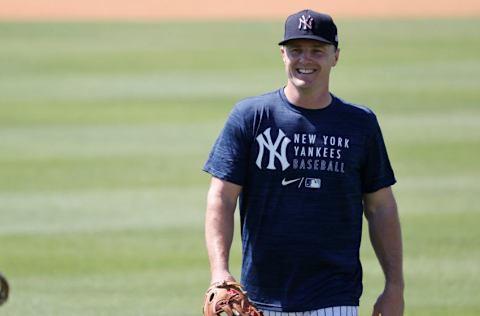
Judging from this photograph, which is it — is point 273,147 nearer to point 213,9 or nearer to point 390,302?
point 390,302

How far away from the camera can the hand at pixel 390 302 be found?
5.12m

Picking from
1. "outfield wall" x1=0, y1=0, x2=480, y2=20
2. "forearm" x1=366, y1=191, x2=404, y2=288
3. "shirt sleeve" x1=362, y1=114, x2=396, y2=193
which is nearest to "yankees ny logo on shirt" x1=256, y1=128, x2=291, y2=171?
"shirt sleeve" x1=362, y1=114, x2=396, y2=193

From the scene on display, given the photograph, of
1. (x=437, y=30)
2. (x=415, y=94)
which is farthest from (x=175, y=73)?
(x=437, y=30)

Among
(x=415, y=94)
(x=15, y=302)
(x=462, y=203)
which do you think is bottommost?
(x=15, y=302)

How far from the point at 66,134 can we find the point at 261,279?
8428mm

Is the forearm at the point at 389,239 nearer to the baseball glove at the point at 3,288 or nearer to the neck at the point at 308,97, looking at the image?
the neck at the point at 308,97

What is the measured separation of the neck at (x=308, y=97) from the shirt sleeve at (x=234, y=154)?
238 mm

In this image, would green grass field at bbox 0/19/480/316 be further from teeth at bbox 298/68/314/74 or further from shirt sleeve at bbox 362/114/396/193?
teeth at bbox 298/68/314/74

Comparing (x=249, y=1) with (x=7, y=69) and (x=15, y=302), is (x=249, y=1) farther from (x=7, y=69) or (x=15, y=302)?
(x=15, y=302)

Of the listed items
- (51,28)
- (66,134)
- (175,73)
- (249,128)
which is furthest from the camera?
(51,28)

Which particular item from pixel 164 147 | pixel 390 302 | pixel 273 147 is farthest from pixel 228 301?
pixel 164 147

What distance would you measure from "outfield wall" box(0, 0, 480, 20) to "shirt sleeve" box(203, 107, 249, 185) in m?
16.4

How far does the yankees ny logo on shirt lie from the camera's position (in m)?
4.98

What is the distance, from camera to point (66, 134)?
13227 millimetres
